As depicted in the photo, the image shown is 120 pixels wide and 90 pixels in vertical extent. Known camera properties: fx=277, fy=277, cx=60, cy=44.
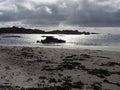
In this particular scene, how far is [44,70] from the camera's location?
1886 centimetres

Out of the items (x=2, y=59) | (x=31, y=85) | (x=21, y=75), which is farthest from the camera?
(x=2, y=59)

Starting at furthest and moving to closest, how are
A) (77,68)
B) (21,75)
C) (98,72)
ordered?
(77,68)
(98,72)
(21,75)

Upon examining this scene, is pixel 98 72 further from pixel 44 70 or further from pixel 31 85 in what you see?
pixel 31 85

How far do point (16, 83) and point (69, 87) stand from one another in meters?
2.77

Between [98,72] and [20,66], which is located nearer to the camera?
[98,72]

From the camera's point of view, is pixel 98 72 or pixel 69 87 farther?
pixel 98 72

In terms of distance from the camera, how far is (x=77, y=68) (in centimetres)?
1986

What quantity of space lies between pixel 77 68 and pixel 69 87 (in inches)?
222

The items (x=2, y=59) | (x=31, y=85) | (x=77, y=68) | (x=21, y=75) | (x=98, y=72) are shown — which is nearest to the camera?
(x=31, y=85)

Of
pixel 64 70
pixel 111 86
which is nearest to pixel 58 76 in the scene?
pixel 64 70

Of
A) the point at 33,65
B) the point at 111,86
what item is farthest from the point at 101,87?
the point at 33,65

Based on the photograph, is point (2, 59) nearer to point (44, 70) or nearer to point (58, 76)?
point (44, 70)

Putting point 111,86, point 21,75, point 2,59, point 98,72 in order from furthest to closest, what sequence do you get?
point 2,59
point 98,72
point 21,75
point 111,86

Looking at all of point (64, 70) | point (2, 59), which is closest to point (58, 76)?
point (64, 70)
